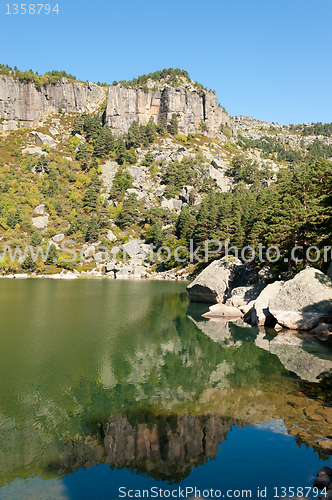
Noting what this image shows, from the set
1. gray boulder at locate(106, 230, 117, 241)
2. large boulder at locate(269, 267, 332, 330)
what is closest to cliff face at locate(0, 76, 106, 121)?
gray boulder at locate(106, 230, 117, 241)

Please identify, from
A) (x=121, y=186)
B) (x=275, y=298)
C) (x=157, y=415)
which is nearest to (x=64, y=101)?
(x=121, y=186)

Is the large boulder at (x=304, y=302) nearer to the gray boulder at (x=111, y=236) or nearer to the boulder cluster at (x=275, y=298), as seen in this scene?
the boulder cluster at (x=275, y=298)

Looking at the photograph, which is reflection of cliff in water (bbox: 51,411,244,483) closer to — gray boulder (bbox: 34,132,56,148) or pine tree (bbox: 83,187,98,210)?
pine tree (bbox: 83,187,98,210)

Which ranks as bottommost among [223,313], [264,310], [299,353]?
[223,313]

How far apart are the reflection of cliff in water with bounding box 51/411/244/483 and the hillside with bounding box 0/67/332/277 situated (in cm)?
2752

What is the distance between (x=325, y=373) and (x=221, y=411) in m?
8.81

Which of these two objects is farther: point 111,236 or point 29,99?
point 29,99

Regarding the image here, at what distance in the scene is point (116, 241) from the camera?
4734 inches

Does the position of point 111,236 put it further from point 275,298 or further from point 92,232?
point 275,298

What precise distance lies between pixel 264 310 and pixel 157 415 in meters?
21.5

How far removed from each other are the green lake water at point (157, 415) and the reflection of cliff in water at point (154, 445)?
4 centimetres

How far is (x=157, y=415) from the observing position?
1341cm

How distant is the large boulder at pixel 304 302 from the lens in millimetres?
27703

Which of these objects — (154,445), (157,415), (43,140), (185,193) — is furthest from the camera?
(43,140)
